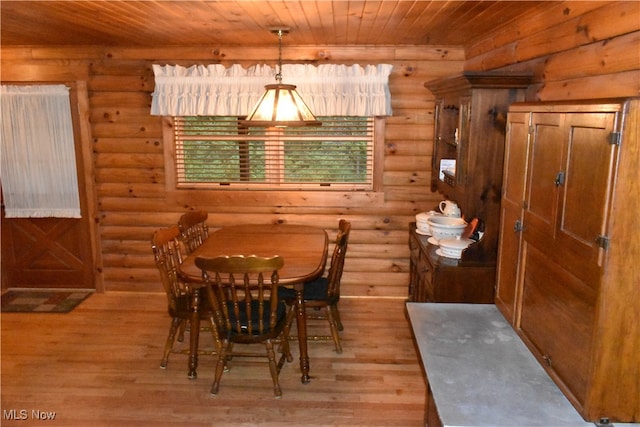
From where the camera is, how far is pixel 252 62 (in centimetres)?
426

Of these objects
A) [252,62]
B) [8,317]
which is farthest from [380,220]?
[8,317]

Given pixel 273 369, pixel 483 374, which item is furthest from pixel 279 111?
pixel 483 374

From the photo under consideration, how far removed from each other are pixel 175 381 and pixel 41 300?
210 centimetres

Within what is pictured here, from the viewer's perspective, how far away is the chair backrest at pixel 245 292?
2711 mm

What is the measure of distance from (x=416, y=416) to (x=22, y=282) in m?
3.96

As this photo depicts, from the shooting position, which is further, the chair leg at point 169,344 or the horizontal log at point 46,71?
the horizontal log at point 46,71

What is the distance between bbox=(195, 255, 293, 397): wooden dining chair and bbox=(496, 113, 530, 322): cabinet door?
3.77 feet

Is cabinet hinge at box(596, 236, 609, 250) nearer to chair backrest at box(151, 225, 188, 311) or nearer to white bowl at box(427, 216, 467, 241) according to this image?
white bowl at box(427, 216, 467, 241)

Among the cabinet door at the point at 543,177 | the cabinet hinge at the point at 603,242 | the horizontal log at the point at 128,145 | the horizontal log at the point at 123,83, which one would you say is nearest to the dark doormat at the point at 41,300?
the horizontal log at the point at 128,145

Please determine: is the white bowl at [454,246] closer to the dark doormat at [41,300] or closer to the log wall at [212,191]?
the log wall at [212,191]

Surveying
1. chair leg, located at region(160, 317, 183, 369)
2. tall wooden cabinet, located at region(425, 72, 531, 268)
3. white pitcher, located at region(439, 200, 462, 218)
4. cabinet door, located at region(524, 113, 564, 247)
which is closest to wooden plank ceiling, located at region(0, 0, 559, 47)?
tall wooden cabinet, located at region(425, 72, 531, 268)

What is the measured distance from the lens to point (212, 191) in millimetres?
4461

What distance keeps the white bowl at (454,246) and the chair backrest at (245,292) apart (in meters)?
1.04

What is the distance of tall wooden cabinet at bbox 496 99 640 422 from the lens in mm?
1343
